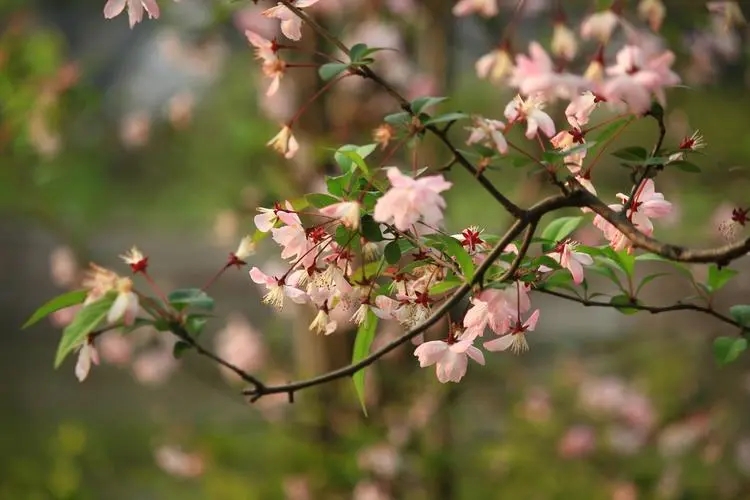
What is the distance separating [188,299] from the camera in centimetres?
65

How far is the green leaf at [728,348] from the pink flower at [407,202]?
0.25 m

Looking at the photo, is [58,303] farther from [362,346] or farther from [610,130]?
[610,130]

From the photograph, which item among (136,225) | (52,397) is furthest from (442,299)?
(136,225)

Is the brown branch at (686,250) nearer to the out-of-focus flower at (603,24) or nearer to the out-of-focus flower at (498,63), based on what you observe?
the out-of-focus flower at (603,24)

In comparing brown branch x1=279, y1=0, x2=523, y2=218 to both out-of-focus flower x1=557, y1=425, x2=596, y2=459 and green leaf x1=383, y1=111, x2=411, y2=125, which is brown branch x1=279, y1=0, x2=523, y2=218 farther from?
out-of-focus flower x1=557, y1=425, x2=596, y2=459

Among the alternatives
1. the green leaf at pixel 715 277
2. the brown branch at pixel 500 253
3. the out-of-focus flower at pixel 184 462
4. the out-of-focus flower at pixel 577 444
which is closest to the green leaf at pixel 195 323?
the brown branch at pixel 500 253

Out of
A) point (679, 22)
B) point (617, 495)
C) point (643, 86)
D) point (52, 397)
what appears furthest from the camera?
point (52, 397)

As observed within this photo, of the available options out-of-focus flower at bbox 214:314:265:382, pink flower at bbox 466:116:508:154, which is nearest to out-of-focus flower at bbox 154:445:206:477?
out-of-focus flower at bbox 214:314:265:382

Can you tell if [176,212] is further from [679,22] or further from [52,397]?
[679,22]

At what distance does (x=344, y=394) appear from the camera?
1.67m

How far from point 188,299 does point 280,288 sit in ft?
0.23

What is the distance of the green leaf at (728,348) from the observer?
Answer: 0.65 m

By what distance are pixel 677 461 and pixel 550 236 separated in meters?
1.30

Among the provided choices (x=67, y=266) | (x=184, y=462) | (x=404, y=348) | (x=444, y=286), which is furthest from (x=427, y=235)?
(x=67, y=266)
